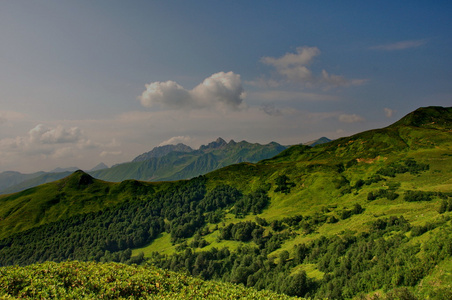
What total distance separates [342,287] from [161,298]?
53.7m

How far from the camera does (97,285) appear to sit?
2427cm

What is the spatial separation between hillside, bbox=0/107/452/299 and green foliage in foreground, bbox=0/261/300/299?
112 ft

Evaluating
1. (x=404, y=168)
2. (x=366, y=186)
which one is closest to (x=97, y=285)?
(x=366, y=186)

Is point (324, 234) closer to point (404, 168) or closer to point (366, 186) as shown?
point (366, 186)

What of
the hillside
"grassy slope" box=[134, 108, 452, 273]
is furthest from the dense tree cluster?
"grassy slope" box=[134, 108, 452, 273]

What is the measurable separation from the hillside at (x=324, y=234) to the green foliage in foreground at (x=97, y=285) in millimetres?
34118

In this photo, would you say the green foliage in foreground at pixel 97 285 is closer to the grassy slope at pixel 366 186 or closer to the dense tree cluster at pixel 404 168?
the grassy slope at pixel 366 186

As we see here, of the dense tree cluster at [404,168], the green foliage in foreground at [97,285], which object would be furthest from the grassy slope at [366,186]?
the green foliage in foreground at [97,285]

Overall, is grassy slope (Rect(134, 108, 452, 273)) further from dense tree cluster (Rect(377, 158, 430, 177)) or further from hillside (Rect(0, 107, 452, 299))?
dense tree cluster (Rect(377, 158, 430, 177))

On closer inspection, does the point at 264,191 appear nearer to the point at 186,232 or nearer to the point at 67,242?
the point at 186,232

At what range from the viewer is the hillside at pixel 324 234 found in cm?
5297

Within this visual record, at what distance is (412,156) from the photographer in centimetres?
13500

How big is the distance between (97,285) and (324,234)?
93.5m

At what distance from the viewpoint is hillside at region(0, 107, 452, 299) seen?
174ft
